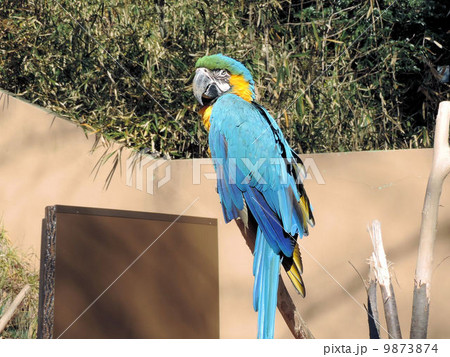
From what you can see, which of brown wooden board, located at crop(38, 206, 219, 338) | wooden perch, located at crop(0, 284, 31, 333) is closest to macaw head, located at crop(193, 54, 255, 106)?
brown wooden board, located at crop(38, 206, 219, 338)

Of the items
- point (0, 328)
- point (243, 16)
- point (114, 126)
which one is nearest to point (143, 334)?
point (0, 328)

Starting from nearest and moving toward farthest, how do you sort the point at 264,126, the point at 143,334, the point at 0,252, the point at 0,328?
the point at 264,126
the point at 143,334
the point at 0,328
the point at 0,252

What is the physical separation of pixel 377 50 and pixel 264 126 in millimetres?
1944

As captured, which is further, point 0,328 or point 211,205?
point 211,205

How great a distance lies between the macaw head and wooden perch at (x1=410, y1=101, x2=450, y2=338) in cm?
88

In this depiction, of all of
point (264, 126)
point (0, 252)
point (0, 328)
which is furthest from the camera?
point (0, 252)

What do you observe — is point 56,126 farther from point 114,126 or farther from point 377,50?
point 377,50

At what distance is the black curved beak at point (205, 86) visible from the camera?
253 cm

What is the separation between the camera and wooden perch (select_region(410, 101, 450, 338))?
192 cm

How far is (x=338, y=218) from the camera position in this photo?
2.94 meters

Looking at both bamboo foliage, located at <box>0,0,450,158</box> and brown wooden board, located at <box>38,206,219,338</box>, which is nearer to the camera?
brown wooden board, located at <box>38,206,219,338</box>

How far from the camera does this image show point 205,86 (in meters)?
2.55

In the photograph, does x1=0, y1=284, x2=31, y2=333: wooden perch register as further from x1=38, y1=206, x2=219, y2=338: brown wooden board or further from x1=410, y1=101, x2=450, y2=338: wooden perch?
x1=410, y1=101, x2=450, y2=338: wooden perch
